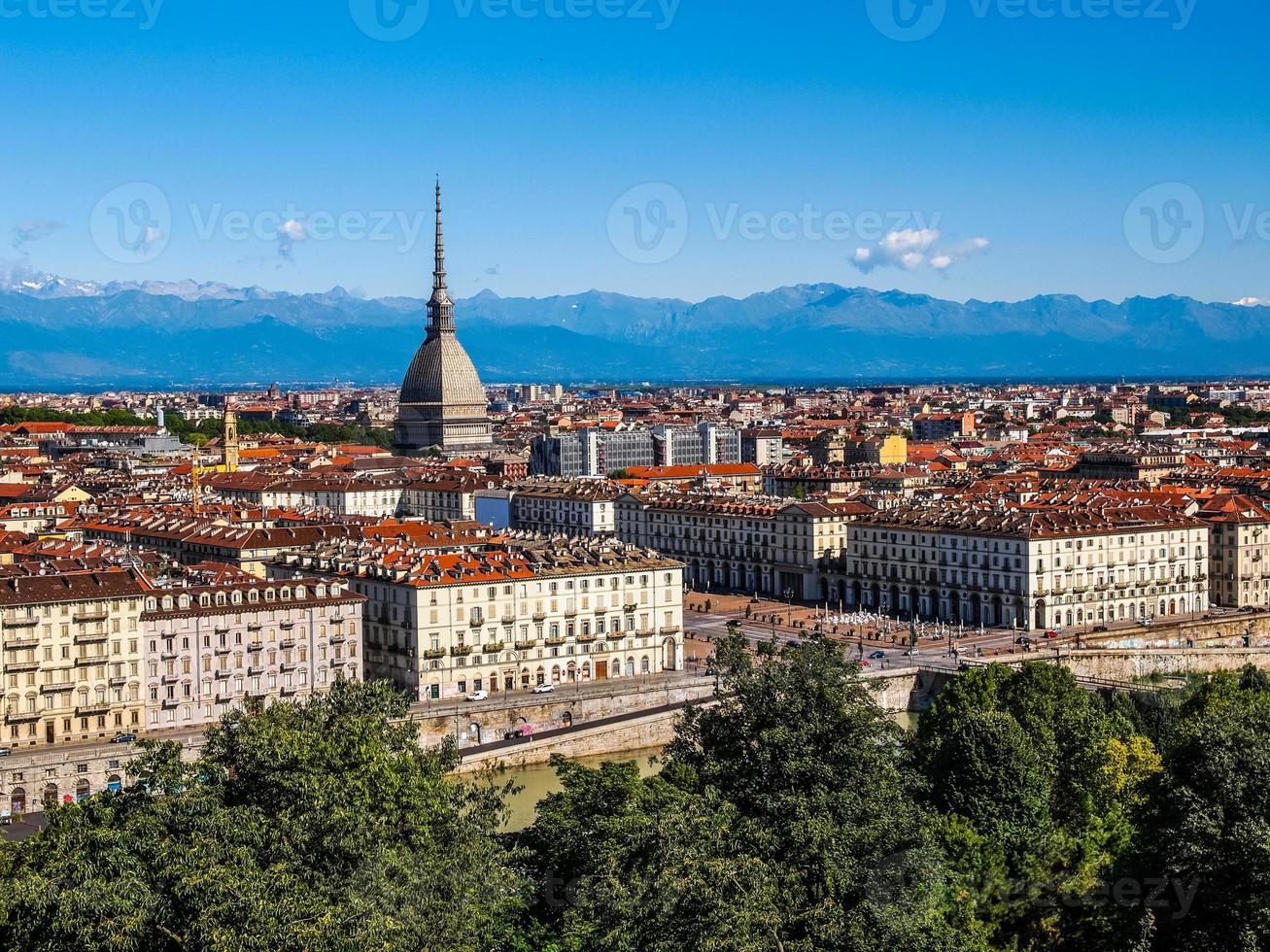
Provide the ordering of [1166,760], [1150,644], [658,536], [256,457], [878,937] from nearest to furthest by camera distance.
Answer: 1. [878,937]
2. [1166,760]
3. [1150,644]
4. [658,536]
5. [256,457]

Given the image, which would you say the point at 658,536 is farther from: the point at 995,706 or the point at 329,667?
the point at 995,706

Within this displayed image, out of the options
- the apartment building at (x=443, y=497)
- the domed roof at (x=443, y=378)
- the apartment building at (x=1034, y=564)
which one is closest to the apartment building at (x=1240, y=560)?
the apartment building at (x=1034, y=564)

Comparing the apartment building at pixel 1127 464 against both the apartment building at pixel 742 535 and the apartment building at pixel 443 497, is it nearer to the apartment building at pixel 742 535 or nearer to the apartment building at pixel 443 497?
the apartment building at pixel 742 535

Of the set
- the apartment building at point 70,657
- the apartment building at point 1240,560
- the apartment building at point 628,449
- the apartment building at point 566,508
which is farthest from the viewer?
the apartment building at point 628,449

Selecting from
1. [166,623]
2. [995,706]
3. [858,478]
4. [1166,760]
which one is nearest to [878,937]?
[1166,760]

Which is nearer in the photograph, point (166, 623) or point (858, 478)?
point (166, 623)

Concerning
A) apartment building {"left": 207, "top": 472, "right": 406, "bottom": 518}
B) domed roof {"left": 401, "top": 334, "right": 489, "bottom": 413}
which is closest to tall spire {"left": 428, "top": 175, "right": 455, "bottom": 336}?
domed roof {"left": 401, "top": 334, "right": 489, "bottom": 413}
